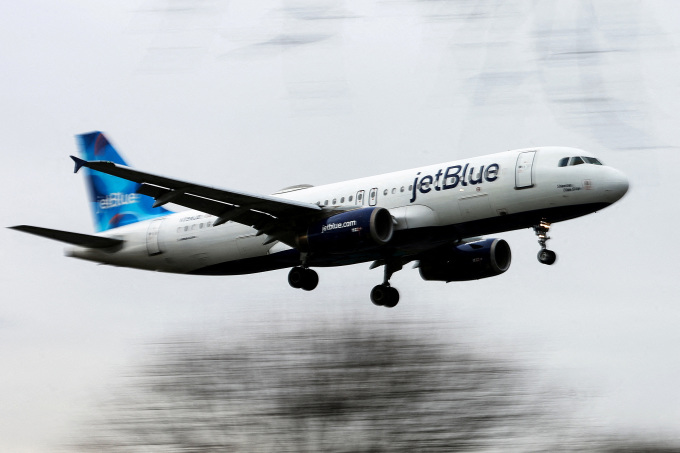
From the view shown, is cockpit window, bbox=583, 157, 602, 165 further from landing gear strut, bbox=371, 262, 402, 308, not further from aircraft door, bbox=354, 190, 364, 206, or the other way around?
landing gear strut, bbox=371, 262, 402, 308

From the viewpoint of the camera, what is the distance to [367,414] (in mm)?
41781

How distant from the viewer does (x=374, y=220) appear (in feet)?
120

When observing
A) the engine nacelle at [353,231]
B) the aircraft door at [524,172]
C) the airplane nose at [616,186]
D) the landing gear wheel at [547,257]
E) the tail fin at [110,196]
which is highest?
the tail fin at [110,196]

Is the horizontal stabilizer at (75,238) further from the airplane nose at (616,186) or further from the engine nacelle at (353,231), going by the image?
the airplane nose at (616,186)

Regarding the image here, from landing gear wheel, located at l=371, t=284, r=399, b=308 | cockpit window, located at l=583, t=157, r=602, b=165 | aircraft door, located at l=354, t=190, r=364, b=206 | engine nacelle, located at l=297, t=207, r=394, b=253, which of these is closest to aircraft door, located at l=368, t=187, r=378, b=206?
aircraft door, located at l=354, t=190, r=364, b=206

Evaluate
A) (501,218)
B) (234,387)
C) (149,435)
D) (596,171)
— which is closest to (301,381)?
(234,387)

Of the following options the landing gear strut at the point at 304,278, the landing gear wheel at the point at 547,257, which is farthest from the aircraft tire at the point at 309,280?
the landing gear wheel at the point at 547,257

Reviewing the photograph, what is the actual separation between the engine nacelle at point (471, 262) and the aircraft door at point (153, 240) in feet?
33.4

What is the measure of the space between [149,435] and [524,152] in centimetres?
1637

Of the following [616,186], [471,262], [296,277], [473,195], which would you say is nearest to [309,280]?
[296,277]

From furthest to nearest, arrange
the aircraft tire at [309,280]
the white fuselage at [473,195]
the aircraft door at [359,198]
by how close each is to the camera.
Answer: the aircraft tire at [309,280], the aircraft door at [359,198], the white fuselage at [473,195]

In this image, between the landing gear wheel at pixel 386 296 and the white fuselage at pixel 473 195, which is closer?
the white fuselage at pixel 473 195

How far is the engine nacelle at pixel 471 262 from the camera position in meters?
42.1

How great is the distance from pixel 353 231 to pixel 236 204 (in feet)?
14.0
